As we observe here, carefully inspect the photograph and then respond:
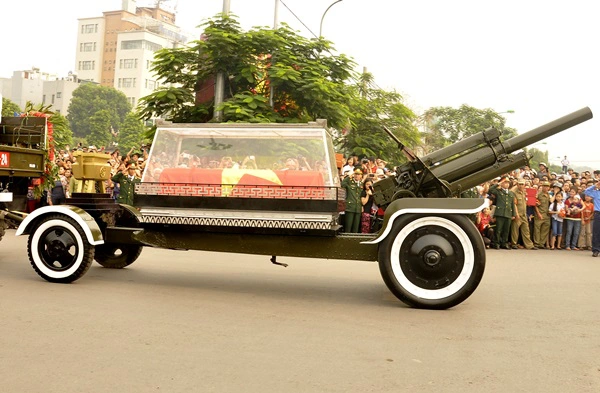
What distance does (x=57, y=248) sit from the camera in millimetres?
8039

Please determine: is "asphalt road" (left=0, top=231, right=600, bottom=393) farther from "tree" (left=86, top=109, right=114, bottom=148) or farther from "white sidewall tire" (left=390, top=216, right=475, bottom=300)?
"tree" (left=86, top=109, right=114, bottom=148)

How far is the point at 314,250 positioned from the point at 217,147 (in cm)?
172

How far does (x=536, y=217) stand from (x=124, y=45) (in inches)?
4679

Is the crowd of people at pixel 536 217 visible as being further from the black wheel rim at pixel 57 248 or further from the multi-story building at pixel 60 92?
the multi-story building at pixel 60 92

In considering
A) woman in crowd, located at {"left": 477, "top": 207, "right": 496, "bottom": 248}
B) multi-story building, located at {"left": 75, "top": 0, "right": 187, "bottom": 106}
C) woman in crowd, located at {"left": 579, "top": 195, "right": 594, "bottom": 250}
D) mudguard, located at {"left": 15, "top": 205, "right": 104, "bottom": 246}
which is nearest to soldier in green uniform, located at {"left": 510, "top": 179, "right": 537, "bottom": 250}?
woman in crowd, located at {"left": 477, "top": 207, "right": 496, "bottom": 248}

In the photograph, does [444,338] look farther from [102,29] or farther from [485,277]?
[102,29]

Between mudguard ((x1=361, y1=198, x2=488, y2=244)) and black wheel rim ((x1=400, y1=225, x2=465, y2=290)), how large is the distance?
0.75ft

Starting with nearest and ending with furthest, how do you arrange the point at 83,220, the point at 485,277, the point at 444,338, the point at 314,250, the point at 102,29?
the point at 444,338, the point at 314,250, the point at 83,220, the point at 485,277, the point at 102,29

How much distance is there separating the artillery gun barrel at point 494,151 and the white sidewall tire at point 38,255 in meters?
4.37

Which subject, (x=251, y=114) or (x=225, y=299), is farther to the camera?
(x=251, y=114)

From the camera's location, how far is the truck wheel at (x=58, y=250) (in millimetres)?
7961

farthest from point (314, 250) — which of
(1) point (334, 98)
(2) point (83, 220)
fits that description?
(1) point (334, 98)

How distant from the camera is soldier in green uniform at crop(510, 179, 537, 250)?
1664 centimetres

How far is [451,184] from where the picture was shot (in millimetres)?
8109
